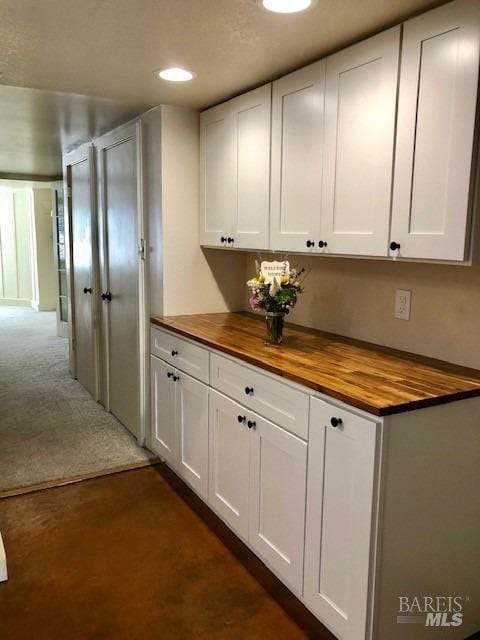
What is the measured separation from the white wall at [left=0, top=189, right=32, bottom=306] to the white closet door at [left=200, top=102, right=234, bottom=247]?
7240mm

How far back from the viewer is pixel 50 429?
3707 millimetres

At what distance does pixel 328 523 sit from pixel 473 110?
4.52 feet

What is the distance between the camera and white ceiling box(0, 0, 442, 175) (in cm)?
171

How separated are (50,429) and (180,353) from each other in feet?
5.09

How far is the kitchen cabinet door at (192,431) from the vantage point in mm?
2550

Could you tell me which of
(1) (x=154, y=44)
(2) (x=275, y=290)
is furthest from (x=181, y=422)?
(1) (x=154, y=44)

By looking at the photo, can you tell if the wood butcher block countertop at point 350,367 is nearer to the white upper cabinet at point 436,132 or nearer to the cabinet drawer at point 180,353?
the cabinet drawer at point 180,353

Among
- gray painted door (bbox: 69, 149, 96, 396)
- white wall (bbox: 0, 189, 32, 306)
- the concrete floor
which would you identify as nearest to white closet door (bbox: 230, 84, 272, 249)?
the concrete floor

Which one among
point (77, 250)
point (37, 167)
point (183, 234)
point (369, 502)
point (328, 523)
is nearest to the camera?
point (369, 502)

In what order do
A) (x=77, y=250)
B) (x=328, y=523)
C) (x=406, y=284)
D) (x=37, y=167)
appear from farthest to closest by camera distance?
(x=37, y=167) < (x=77, y=250) < (x=406, y=284) < (x=328, y=523)

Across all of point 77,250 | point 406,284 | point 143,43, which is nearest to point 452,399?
point 406,284

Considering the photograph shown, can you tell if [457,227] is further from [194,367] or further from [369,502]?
[194,367]

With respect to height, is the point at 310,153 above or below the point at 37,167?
below

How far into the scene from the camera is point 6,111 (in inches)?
125
